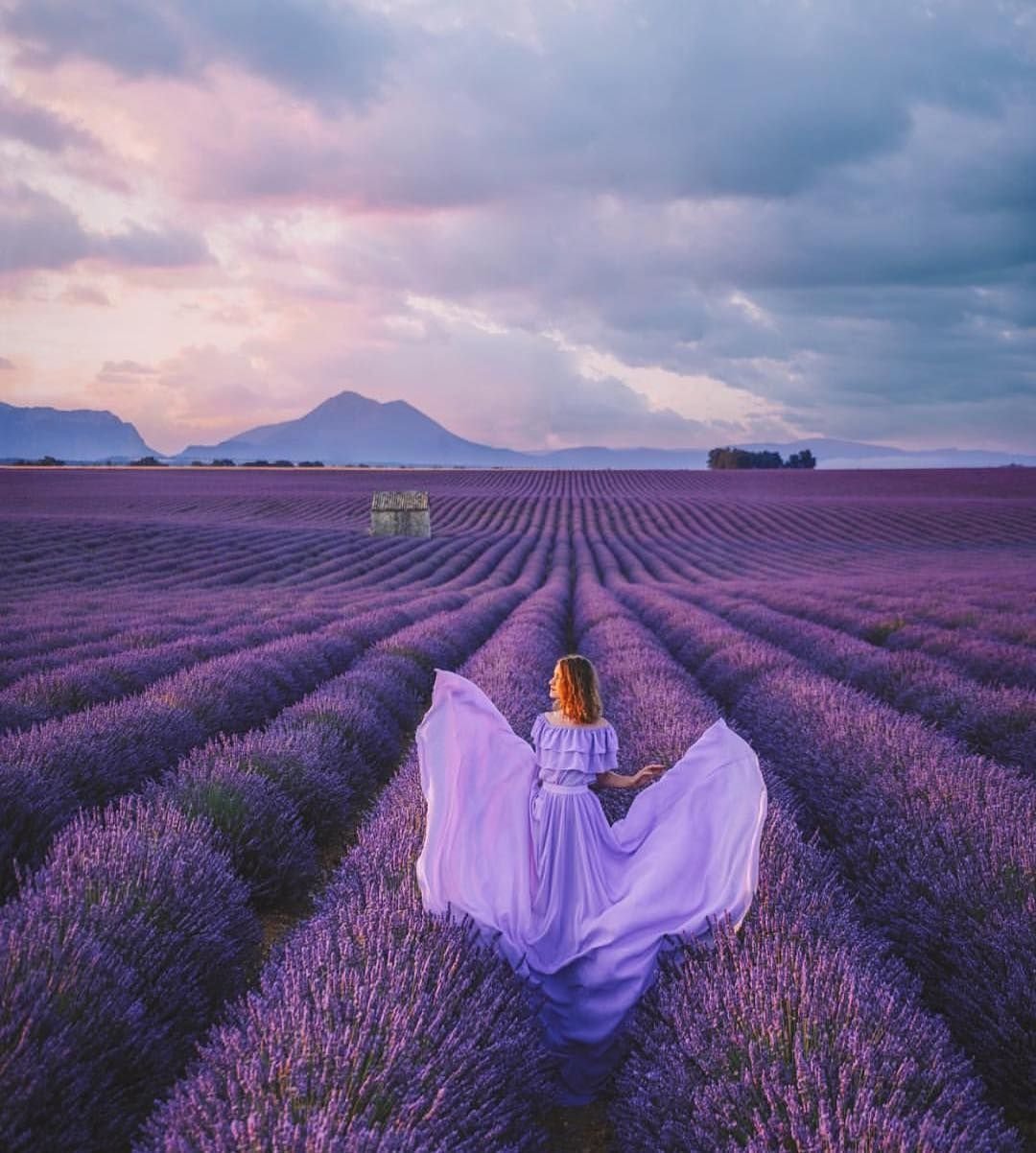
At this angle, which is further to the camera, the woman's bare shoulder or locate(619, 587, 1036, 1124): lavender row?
the woman's bare shoulder

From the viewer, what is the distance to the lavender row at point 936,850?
2.25 metres

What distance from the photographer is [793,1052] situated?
1.73 metres

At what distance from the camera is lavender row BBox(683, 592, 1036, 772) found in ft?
16.2

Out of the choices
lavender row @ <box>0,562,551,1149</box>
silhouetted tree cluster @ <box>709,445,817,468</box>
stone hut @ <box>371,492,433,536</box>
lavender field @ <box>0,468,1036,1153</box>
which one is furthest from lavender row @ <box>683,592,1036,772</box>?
silhouetted tree cluster @ <box>709,445,817,468</box>

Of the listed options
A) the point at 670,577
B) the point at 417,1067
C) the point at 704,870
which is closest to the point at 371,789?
the point at 704,870

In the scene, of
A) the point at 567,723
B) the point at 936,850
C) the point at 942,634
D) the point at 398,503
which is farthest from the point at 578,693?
the point at 398,503

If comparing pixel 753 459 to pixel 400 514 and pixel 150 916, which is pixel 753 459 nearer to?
pixel 400 514

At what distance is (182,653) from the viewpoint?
731 cm

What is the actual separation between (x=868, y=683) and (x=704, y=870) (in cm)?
487

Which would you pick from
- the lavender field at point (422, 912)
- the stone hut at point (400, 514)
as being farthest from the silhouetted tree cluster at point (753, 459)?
the lavender field at point (422, 912)

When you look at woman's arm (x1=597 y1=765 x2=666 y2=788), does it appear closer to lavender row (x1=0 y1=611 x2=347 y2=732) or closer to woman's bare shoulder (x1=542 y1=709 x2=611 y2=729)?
woman's bare shoulder (x1=542 y1=709 x2=611 y2=729)

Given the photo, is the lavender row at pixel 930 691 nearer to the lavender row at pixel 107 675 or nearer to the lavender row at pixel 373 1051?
the lavender row at pixel 373 1051

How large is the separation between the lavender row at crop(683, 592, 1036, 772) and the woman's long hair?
3.16 m

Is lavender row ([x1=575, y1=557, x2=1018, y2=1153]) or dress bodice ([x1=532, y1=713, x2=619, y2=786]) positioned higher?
dress bodice ([x1=532, y1=713, x2=619, y2=786])
